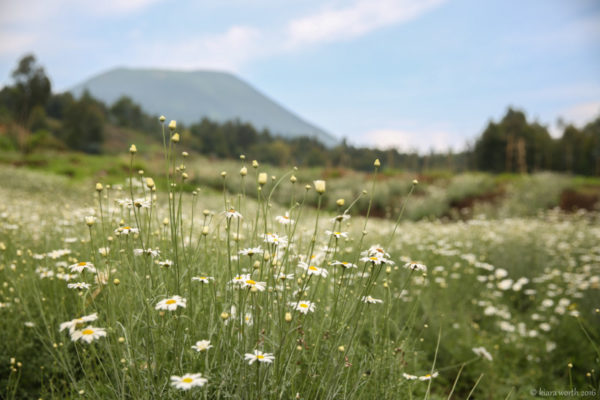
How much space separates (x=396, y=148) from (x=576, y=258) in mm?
21773

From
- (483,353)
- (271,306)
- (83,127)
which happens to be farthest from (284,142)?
(271,306)

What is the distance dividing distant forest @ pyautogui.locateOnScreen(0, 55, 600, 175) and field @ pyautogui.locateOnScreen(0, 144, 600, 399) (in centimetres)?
1822

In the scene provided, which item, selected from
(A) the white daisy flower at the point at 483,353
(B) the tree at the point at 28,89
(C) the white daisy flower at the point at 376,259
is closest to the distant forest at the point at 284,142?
(B) the tree at the point at 28,89

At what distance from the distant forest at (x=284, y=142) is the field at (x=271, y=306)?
1822 centimetres

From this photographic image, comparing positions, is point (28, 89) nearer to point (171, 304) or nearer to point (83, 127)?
point (83, 127)

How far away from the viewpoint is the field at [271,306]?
149 cm

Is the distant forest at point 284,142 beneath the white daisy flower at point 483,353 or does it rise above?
above

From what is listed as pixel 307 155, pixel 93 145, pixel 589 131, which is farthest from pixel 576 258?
pixel 589 131

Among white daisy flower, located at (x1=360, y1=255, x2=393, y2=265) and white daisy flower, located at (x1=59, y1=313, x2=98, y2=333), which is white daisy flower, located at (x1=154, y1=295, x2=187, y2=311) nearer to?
white daisy flower, located at (x1=59, y1=313, x2=98, y2=333)

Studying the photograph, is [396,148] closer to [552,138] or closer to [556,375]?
[552,138]

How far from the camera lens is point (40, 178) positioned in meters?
13.4

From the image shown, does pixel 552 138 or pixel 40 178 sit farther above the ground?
pixel 552 138

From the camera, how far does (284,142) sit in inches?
1368

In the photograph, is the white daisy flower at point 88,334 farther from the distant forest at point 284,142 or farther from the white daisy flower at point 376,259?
the distant forest at point 284,142
